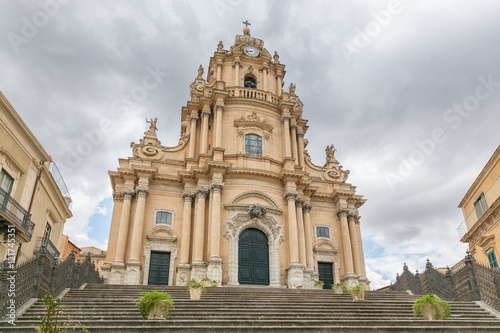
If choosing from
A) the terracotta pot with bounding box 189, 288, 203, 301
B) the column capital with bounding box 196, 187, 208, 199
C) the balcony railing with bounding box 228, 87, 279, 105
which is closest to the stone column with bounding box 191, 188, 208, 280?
the column capital with bounding box 196, 187, 208, 199

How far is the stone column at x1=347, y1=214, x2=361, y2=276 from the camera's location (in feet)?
78.7

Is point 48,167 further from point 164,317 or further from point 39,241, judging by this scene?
point 164,317

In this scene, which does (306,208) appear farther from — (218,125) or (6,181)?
(6,181)

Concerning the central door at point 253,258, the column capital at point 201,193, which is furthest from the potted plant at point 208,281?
the column capital at point 201,193

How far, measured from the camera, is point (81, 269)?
1567cm

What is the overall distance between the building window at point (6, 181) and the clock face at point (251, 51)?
20.2 m

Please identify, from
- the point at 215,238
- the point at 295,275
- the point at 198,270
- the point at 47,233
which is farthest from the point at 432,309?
the point at 47,233

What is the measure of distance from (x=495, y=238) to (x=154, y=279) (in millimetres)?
18700

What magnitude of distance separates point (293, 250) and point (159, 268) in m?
7.72

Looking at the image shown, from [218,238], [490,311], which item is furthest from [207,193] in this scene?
[490,311]

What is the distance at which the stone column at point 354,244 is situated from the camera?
78.7 ft

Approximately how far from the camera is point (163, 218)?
888 inches

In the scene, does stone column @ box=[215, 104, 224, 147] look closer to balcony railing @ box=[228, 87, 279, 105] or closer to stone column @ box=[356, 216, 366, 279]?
balcony railing @ box=[228, 87, 279, 105]

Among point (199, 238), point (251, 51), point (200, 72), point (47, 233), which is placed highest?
point (251, 51)
